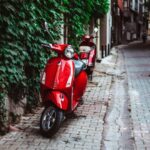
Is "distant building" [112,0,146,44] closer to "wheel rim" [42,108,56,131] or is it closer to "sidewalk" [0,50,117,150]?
"sidewalk" [0,50,117,150]

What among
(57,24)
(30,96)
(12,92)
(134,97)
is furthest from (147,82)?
(12,92)

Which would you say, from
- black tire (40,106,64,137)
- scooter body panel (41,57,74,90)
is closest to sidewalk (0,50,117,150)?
black tire (40,106,64,137)

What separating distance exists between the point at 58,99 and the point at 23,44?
1.19m

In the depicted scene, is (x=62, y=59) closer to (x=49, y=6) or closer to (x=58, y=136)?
(x=58, y=136)

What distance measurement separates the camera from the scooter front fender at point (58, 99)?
6020mm

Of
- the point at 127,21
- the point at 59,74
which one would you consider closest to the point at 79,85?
the point at 59,74

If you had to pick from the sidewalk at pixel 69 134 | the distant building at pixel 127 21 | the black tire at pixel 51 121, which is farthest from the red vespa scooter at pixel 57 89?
the distant building at pixel 127 21

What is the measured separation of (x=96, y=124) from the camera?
664 cm

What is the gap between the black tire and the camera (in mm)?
5805

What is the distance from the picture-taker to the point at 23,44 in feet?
21.7

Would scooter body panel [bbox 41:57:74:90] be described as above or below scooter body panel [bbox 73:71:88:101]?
above

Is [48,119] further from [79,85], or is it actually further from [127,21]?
[127,21]

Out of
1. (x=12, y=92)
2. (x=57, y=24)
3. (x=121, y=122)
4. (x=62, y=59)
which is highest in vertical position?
(x=57, y=24)

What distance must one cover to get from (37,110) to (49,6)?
205 cm
